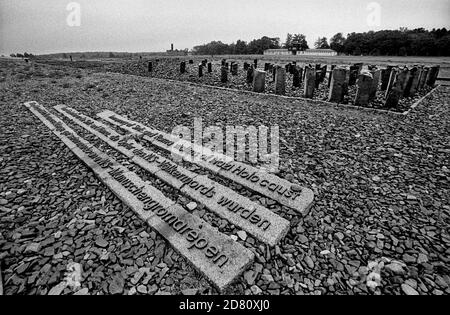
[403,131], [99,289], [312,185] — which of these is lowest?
[99,289]

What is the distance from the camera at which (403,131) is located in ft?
23.2

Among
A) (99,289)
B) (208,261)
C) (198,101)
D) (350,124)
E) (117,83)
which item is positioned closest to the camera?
(99,289)

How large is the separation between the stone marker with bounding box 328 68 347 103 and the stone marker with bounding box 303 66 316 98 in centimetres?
96

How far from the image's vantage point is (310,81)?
10.8m

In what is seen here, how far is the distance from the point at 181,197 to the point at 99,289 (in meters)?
2.00

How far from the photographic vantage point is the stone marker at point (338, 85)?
9.66 m

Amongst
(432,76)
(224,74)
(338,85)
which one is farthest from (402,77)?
(224,74)

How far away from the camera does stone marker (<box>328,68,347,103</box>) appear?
966cm

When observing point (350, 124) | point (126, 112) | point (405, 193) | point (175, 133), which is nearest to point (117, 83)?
point (126, 112)

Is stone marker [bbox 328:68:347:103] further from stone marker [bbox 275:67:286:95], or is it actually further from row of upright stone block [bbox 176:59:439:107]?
stone marker [bbox 275:67:286:95]

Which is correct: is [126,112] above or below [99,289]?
above

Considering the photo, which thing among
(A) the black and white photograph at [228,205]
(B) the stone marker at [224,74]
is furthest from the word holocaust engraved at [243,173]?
(B) the stone marker at [224,74]

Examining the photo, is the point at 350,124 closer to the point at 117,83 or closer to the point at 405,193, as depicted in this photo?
the point at 405,193

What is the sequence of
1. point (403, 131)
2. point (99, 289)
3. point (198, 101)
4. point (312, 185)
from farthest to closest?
point (198, 101) < point (403, 131) < point (312, 185) < point (99, 289)
